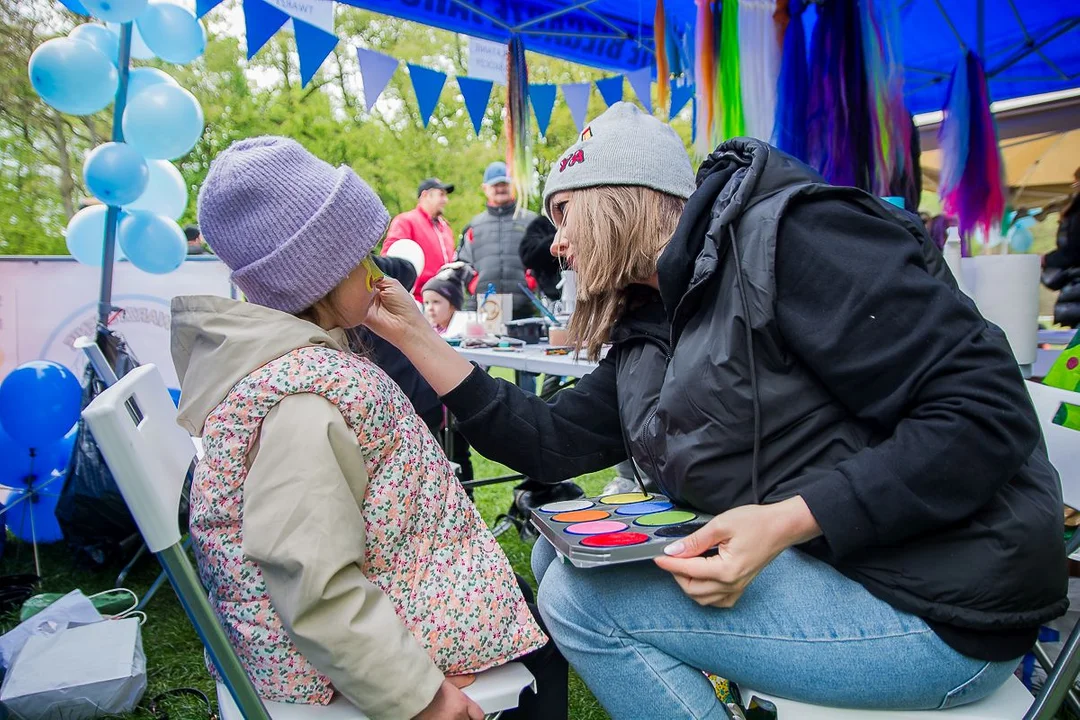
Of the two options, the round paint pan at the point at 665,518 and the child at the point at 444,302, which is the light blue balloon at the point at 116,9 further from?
the round paint pan at the point at 665,518

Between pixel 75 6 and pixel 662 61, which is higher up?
pixel 75 6

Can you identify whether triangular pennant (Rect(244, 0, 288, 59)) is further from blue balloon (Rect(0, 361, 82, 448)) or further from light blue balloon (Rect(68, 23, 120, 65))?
blue balloon (Rect(0, 361, 82, 448))

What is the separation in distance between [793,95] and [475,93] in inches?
88.7

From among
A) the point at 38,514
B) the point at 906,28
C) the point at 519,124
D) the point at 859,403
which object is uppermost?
the point at 906,28

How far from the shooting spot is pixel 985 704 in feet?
3.16

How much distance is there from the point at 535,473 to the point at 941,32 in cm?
501

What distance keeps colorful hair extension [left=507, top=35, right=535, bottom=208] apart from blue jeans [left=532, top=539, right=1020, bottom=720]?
344 cm

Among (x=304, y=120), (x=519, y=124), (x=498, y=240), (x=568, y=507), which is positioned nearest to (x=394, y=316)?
(x=568, y=507)

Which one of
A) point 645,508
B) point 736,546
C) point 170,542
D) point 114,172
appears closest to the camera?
point 170,542

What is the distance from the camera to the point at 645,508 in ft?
3.83

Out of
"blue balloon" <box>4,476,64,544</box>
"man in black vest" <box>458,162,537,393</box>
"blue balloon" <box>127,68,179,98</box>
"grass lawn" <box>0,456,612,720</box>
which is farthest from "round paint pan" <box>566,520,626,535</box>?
"man in black vest" <box>458,162,537,393</box>

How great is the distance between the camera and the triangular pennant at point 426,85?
175 inches

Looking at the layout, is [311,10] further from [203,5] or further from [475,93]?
[475,93]

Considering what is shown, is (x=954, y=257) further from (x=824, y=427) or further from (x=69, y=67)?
(x=69, y=67)
